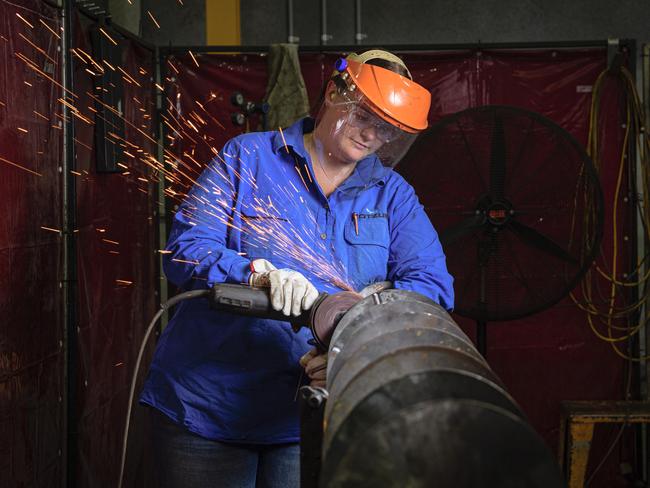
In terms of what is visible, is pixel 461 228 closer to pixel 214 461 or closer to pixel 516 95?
pixel 516 95

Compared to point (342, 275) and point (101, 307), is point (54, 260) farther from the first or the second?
point (342, 275)

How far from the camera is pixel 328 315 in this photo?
5.04 feet

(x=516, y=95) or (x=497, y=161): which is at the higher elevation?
(x=516, y=95)

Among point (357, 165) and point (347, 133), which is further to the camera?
point (357, 165)

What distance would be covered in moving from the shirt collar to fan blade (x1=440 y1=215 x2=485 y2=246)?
3.82 ft

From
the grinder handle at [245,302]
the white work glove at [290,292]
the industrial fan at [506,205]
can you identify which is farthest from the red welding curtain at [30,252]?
the industrial fan at [506,205]

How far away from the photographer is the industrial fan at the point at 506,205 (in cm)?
315

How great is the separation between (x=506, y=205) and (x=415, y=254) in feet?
4.41

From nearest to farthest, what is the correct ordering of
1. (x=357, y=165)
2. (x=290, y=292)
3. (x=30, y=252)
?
(x=290, y=292)
(x=357, y=165)
(x=30, y=252)

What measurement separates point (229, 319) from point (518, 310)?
1780mm

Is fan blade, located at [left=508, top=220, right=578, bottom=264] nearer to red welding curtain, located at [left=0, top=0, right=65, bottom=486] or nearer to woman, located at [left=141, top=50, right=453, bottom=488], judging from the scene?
woman, located at [left=141, top=50, right=453, bottom=488]

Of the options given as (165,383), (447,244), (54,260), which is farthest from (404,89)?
(54,260)

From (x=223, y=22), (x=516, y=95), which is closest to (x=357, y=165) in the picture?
(x=516, y=95)

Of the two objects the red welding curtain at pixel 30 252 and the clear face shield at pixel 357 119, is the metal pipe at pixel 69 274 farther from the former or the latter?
the clear face shield at pixel 357 119
